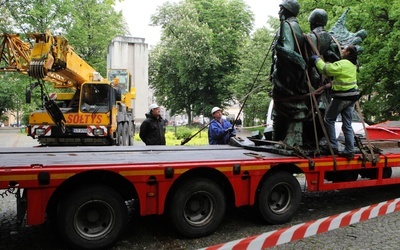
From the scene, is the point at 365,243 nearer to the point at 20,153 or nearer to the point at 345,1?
the point at 20,153

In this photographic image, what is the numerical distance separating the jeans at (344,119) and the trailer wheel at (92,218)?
11.8 feet

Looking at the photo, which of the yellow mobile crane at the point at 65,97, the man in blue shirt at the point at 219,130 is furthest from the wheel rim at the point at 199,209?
the yellow mobile crane at the point at 65,97

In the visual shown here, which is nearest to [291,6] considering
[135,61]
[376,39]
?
[376,39]

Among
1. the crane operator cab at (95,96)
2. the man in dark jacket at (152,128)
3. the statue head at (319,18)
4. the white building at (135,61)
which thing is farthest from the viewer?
the white building at (135,61)

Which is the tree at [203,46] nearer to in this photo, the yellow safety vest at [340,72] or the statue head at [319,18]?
the statue head at [319,18]

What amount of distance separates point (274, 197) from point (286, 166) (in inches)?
19.2

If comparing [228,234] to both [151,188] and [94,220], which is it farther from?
[94,220]

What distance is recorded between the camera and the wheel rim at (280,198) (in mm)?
5130

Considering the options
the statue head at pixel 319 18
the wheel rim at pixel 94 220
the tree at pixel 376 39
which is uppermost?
the tree at pixel 376 39

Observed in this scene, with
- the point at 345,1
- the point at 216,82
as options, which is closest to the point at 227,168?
the point at 345,1

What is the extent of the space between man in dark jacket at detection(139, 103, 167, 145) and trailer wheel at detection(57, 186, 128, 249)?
3807 millimetres

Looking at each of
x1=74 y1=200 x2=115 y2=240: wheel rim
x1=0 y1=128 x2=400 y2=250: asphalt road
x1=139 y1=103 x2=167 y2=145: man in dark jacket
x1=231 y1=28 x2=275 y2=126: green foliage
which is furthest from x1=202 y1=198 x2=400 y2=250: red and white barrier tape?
x1=231 y1=28 x2=275 y2=126: green foliage

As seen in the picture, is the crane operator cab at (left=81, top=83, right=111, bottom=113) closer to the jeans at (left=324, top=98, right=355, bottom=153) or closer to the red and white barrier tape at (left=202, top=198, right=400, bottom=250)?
the jeans at (left=324, top=98, right=355, bottom=153)

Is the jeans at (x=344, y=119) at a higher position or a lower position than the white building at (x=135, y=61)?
lower
